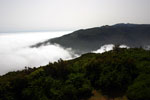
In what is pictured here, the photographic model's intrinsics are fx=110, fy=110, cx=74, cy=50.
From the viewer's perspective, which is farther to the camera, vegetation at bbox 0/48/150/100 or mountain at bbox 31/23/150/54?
mountain at bbox 31/23/150/54

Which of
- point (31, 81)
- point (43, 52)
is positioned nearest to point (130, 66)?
point (31, 81)

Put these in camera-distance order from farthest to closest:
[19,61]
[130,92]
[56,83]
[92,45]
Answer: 1. [92,45]
2. [19,61]
3. [56,83]
4. [130,92]

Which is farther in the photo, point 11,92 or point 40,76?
point 40,76

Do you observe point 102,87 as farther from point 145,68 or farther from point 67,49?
point 67,49

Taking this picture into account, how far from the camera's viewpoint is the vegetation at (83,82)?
24.0ft

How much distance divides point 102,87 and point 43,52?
7393 inches

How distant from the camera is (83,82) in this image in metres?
8.58

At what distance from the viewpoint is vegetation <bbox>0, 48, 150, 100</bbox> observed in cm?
732

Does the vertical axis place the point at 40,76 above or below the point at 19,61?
above

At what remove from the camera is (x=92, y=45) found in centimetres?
18250

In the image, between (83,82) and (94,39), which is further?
(94,39)

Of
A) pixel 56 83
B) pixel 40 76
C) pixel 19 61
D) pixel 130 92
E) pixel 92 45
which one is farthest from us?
pixel 92 45

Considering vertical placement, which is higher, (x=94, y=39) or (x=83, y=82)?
(x=83, y=82)

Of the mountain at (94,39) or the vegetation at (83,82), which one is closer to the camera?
the vegetation at (83,82)
